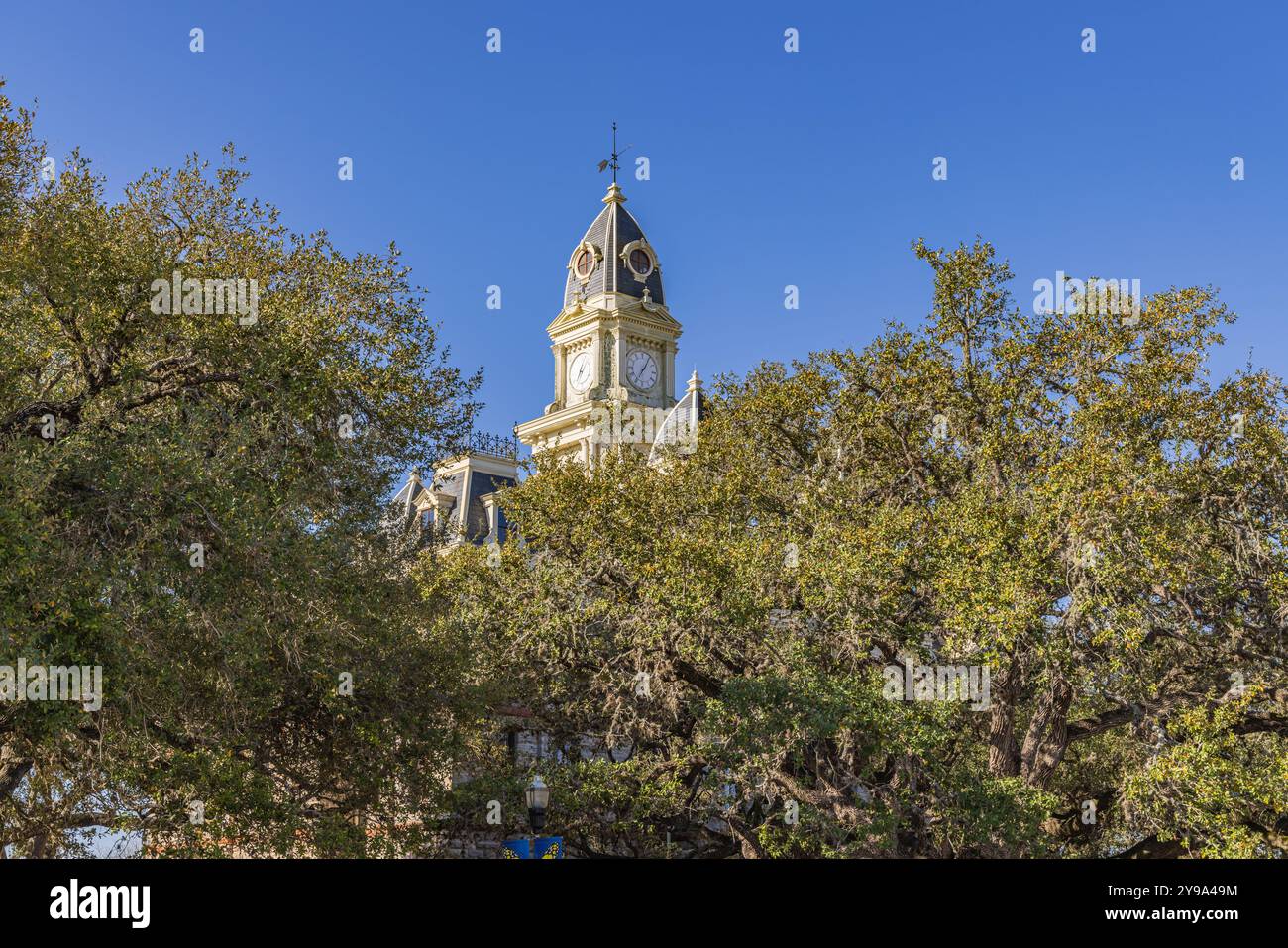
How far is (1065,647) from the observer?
977 inches

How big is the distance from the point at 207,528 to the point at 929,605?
14.4 metres

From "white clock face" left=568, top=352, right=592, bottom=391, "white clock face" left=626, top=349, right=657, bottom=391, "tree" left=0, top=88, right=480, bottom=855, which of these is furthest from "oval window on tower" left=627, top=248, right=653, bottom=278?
"tree" left=0, top=88, right=480, bottom=855

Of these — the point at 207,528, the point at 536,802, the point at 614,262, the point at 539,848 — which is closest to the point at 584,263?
the point at 614,262

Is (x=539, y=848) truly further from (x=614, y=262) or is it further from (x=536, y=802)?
(x=614, y=262)

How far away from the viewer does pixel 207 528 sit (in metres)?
18.7

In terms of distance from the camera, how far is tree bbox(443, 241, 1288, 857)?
24.8m

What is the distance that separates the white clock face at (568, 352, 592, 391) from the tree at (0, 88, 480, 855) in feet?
166

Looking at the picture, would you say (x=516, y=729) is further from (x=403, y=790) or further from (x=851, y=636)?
(x=851, y=636)

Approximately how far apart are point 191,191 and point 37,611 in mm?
9210

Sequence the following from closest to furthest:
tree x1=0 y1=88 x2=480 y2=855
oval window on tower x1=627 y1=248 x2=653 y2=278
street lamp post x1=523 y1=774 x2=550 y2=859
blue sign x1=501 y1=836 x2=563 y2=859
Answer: tree x1=0 y1=88 x2=480 y2=855 < street lamp post x1=523 y1=774 x2=550 y2=859 < blue sign x1=501 y1=836 x2=563 y2=859 < oval window on tower x1=627 y1=248 x2=653 y2=278

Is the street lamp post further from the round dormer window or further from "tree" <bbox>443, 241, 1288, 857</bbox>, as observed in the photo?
the round dormer window

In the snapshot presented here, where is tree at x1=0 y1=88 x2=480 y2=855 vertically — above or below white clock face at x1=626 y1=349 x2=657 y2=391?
below

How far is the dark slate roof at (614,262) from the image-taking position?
7512 cm

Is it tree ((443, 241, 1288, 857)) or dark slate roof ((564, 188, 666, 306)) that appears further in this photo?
dark slate roof ((564, 188, 666, 306))
